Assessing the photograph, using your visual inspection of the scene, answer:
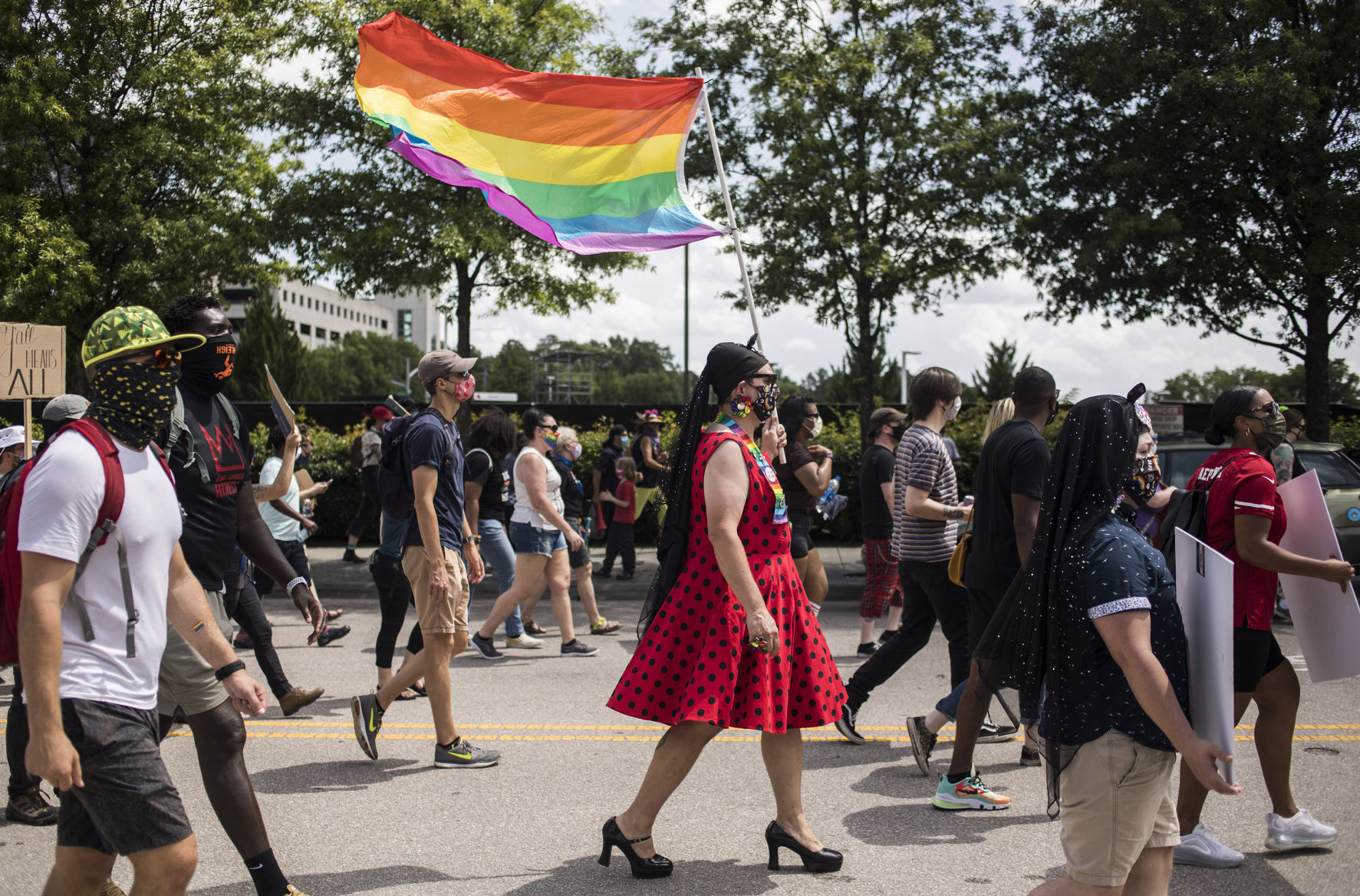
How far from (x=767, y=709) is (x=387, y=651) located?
327 cm

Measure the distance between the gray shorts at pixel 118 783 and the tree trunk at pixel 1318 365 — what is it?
1535 centimetres

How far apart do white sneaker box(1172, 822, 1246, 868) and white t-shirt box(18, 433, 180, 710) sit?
362 cm

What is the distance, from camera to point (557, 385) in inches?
3698

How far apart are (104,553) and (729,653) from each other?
6.58 ft

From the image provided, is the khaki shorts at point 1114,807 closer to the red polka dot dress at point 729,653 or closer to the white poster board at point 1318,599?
the red polka dot dress at point 729,653

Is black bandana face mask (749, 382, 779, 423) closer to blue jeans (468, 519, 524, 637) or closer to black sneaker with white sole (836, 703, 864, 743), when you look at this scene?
black sneaker with white sole (836, 703, 864, 743)

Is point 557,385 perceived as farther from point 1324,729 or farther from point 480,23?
point 1324,729

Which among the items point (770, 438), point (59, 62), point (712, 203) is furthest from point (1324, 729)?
point (59, 62)

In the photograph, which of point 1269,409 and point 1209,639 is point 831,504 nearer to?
point 1269,409

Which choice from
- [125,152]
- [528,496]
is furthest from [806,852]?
[125,152]

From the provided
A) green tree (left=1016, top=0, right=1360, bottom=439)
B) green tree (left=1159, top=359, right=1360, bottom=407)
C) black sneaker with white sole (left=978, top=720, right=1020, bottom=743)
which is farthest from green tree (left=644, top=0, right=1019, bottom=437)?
green tree (left=1159, top=359, right=1360, bottom=407)

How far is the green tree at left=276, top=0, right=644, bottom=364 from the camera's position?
13.6 meters

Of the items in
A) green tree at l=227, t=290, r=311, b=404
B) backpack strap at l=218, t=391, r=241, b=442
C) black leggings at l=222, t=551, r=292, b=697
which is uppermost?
green tree at l=227, t=290, r=311, b=404

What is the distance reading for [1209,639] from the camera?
8.66 feet
